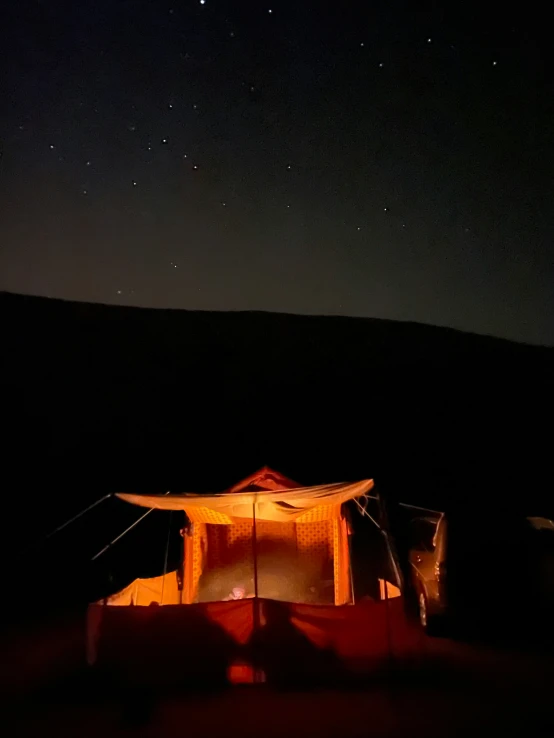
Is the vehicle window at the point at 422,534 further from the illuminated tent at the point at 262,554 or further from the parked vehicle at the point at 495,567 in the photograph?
the illuminated tent at the point at 262,554

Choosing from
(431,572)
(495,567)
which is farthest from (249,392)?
(495,567)

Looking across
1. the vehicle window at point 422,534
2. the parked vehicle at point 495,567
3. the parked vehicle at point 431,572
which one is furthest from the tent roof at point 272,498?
the vehicle window at point 422,534

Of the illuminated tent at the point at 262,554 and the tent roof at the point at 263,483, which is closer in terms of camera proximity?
the illuminated tent at the point at 262,554

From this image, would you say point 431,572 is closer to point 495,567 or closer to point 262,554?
point 495,567

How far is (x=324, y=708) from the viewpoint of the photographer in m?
5.49

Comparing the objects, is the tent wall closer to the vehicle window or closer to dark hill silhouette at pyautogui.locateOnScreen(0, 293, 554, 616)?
the vehicle window

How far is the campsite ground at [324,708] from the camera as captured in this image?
5.06 m

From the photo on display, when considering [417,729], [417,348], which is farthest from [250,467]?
[417,729]

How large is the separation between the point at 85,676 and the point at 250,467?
79.0 ft

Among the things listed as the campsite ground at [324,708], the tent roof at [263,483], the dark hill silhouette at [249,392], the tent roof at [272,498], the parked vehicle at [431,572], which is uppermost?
the dark hill silhouette at [249,392]

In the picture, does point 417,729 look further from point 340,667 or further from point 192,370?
point 192,370

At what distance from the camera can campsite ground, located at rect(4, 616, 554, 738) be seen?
506 cm

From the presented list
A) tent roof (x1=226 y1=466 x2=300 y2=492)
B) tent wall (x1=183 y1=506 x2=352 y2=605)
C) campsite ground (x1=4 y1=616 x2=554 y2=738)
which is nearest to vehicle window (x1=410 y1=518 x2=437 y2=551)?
tent wall (x1=183 y1=506 x2=352 y2=605)

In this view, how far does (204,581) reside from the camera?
881 cm
